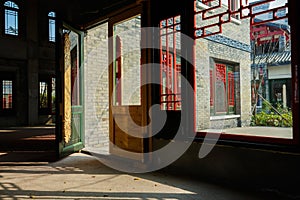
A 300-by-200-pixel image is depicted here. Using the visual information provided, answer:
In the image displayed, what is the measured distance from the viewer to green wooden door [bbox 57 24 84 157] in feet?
14.0

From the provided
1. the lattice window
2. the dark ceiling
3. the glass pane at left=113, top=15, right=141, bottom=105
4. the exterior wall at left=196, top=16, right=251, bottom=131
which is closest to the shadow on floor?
the glass pane at left=113, top=15, right=141, bottom=105

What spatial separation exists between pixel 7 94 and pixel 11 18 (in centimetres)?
315

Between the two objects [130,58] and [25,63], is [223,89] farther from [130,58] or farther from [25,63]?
[25,63]

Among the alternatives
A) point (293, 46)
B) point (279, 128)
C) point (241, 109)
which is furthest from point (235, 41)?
point (293, 46)

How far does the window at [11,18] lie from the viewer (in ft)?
34.7

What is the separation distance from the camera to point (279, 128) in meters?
6.59

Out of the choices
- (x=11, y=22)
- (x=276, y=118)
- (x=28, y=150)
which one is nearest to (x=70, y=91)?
(x=28, y=150)

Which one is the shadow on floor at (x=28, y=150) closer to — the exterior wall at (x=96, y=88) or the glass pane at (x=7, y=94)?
the exterior wall at (x=96, y=88)

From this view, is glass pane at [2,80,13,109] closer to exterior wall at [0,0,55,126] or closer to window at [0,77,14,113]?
window at [0,77,14,113]

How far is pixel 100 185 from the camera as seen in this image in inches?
117

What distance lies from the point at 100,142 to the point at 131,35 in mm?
2401

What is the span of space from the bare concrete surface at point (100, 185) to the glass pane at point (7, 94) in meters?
8.13

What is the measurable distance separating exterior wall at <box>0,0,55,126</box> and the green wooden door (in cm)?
695

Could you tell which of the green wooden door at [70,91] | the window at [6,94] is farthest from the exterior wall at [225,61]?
the window at [6,94]
